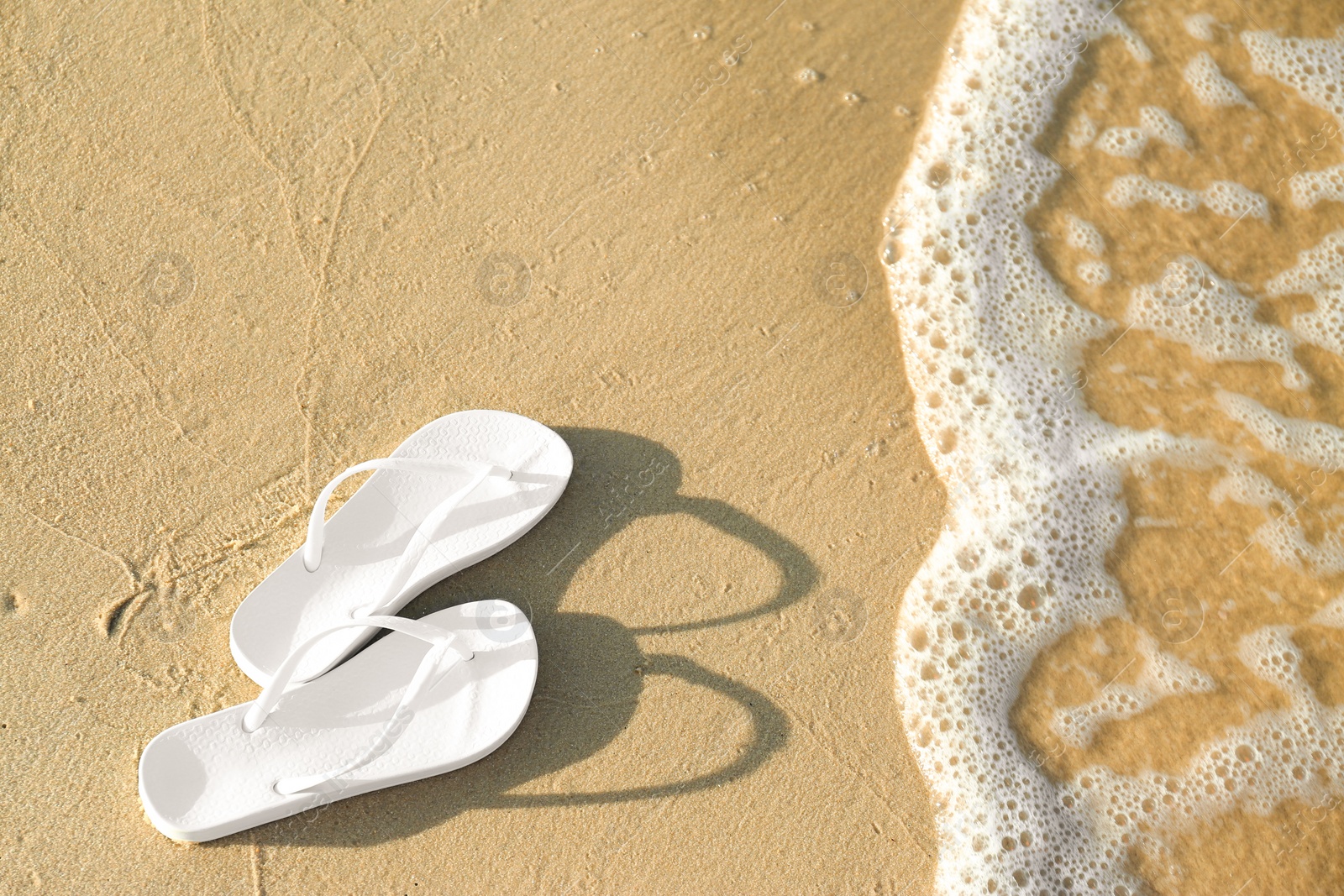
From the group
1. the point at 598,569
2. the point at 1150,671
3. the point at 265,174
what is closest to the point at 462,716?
the point at 598,569

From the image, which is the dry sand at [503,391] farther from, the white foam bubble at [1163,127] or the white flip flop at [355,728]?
the white foam bubble at [1163,127]

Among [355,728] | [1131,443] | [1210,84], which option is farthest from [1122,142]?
[355,728]

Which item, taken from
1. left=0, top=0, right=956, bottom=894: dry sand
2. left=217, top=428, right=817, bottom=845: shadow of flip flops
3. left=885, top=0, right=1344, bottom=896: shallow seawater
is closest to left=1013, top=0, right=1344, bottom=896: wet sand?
left=885, top=0, right=1344, bottom=896: shallow seawater

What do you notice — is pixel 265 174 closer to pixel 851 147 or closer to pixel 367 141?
pixel 367 141

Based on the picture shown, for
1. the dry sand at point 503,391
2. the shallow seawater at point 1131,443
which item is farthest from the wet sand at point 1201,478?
the dry sand at point 503,391

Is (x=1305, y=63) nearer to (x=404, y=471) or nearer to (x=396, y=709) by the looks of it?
(x=404, y=471)

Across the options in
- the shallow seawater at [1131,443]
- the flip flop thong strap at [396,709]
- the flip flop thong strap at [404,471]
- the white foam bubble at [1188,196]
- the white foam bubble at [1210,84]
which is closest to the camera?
the flip flop thong strap at [396,709]
